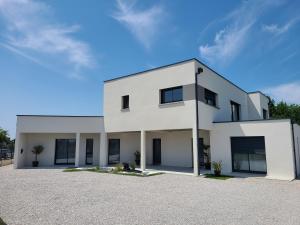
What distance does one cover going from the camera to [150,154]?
20281mm

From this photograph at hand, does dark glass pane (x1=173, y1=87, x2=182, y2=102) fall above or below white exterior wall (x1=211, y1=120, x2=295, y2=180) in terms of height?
above

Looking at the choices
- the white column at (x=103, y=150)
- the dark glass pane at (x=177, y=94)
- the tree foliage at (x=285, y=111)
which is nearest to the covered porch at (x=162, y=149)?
the white column at (x=103, y=150)

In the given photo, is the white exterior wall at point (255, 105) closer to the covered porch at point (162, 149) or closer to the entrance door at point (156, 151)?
the covered porch at point (162, 149)

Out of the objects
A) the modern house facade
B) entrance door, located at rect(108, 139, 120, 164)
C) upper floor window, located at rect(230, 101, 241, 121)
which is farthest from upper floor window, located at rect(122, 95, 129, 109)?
upper floor window, located at rect(230, 101, 241, 121)

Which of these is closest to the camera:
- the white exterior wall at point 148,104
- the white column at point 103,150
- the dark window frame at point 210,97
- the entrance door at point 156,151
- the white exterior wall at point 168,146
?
the white exterior wall at point 148,104

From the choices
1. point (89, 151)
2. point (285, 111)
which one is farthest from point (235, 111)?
point (285, 111)

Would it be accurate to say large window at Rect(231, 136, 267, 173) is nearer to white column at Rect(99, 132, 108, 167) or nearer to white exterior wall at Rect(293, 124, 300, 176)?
white exterior wall at Rect(293, 124, 300, 176)

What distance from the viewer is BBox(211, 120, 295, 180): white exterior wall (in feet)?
42.0

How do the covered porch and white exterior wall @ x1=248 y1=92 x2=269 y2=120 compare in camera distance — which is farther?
white exterior wall @ x1=248 y1=92 x2=269 y2=120

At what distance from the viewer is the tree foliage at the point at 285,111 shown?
37031 millimetres

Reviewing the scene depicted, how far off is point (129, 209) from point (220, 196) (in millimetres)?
3707

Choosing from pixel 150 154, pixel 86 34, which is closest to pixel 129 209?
pixel 86 34

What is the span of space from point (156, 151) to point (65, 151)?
8133 millimetres

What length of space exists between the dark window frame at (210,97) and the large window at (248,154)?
309 cm
